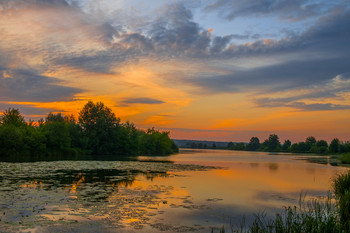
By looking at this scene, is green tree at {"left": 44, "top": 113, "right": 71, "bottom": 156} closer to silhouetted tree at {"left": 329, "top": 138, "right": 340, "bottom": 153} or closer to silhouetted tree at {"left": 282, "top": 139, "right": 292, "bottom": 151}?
silhouetted tree at {"left": 329, "top": 138, "right": 340, "bottom": 153}

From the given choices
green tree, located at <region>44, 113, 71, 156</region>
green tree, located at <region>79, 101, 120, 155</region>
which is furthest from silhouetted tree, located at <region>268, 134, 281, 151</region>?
green tree, located at <region>44, 113, 71, 156</region>

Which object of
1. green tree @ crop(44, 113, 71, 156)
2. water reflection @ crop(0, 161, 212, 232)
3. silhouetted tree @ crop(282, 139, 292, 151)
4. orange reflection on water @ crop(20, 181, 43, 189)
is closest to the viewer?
water reflection @ crop(0, 161, 212, 232)

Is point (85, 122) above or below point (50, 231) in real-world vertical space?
above

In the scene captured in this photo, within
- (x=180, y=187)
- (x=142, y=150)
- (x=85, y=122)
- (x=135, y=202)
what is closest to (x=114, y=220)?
(x=135, y=202)

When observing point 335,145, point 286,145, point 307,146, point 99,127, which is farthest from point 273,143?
point 99,127

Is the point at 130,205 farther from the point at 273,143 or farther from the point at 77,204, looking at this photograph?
the point at 273,143

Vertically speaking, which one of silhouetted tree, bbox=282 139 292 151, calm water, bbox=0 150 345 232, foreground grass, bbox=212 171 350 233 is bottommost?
calm water, bbox=0 150 345 232

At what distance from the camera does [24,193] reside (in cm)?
1543

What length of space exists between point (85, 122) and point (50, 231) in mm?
83855

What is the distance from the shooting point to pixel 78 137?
3162 inches

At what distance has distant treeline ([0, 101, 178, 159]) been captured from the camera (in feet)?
185

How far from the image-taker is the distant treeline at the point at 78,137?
56.4m

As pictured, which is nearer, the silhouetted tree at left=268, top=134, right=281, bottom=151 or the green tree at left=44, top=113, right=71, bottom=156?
the green tree at left=44, top=113, right=71, bottom=156

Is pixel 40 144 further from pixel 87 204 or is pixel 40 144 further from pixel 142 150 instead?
pixel 87 204
